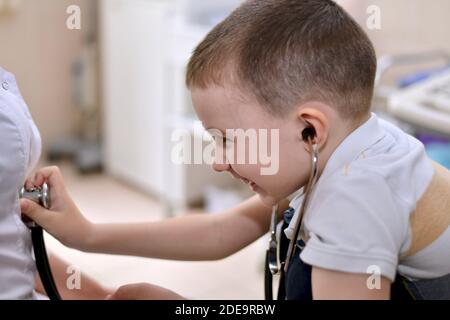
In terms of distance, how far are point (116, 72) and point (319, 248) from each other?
2.26 meters

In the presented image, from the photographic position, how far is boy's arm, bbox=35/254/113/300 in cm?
82

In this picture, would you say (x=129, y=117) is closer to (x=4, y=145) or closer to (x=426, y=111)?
(x=426, y=111)

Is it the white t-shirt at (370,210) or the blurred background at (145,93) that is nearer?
the white t-shirt at (370,210)

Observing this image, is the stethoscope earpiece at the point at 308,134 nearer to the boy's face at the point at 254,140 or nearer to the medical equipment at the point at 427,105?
the boy's face at the point at 254,140

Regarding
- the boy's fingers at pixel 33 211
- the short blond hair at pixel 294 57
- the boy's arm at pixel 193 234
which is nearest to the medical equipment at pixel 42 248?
the boy's fingers at pixel 33 211

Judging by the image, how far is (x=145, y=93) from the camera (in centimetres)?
262

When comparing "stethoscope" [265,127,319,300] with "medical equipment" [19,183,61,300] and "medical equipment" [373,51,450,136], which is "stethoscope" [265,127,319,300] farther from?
Result: "medical equipment" [373,51,450,136]

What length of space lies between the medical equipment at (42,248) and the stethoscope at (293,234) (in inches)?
9.9

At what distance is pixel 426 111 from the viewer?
140 cm

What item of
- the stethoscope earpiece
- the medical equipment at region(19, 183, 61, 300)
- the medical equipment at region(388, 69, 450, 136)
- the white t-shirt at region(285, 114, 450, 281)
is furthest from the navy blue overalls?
the medical equipment at region(388, 69, 450, 136)

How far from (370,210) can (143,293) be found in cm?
31

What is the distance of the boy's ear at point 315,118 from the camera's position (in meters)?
0.65

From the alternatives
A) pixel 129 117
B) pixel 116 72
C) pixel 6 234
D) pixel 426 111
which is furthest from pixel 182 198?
pixel 6 234

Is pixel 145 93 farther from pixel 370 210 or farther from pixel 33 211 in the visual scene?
pixel 370 210
